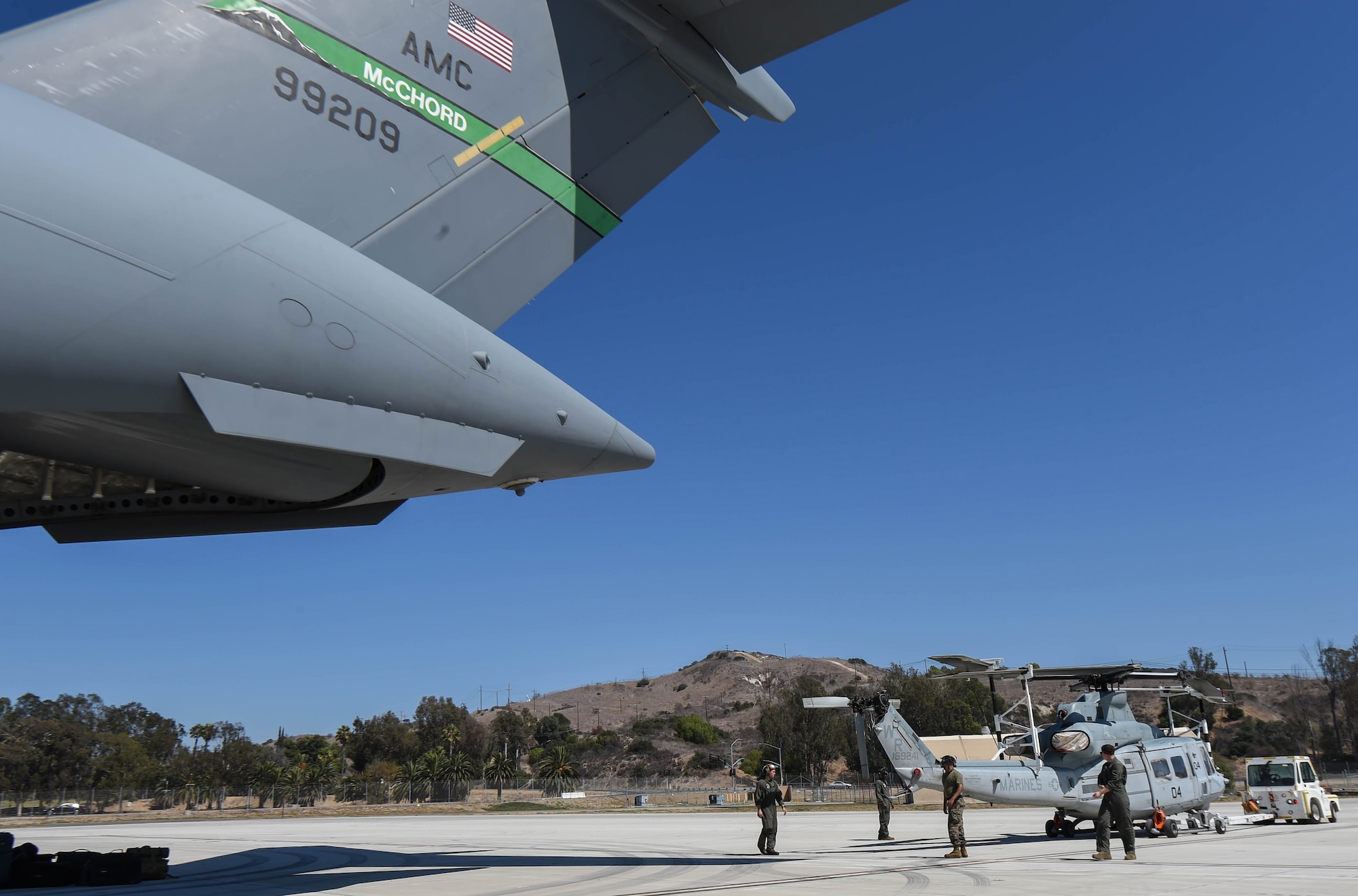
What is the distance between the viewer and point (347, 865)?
12.4 meters

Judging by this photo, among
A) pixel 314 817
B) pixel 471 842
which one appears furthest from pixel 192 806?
pixel 471 842

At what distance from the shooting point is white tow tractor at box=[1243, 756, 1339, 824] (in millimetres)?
18438

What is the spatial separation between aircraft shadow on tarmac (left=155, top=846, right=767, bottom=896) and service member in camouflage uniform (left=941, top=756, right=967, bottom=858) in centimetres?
258

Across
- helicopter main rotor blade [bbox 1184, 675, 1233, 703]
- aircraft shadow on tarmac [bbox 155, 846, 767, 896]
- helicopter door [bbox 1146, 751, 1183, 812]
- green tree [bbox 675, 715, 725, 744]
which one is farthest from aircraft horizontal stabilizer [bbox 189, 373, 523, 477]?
green tree [bbox 675, 715, 725, 744]

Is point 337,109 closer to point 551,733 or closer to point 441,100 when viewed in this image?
point 441,100

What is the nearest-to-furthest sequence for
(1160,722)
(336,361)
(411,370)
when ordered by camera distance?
(336,361) → (411,370) → (1160,722)

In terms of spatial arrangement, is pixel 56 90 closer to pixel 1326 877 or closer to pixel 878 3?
pixel 878 3

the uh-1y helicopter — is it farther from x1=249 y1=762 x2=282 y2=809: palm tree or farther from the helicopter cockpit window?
x1=249 y1=762 x2=282 y2=809: palm tree

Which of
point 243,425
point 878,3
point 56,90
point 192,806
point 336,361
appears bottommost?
point 192,806

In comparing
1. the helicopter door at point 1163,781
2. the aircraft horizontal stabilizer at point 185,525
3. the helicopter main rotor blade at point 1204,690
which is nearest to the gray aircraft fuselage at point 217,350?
the aircraft horizontal stabilizer at point 185,525

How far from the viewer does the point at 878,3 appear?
7.70 meters

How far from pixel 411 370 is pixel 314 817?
1580 inches

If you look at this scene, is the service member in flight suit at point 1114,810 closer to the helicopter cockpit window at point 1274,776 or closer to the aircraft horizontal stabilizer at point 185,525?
the aircraft horizontal stabilizer at point 185,525

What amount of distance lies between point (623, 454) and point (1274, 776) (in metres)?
18.7
